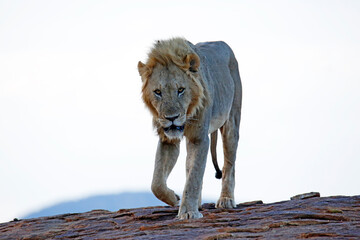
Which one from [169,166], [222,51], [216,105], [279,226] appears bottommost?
[279,226]

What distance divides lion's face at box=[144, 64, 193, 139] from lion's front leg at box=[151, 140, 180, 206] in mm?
384

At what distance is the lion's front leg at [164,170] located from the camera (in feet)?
23.7

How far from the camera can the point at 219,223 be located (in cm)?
647

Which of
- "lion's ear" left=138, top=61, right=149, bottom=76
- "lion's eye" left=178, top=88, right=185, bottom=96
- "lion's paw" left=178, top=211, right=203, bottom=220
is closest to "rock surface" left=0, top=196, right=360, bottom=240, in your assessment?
"lion's paw" left=178, top=211, right=203, bottom=220

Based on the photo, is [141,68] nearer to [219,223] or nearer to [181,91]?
[181,91]

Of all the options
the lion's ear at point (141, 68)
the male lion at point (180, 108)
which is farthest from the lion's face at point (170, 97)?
the lion's ear at point (141, 68)

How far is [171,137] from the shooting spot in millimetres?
6883

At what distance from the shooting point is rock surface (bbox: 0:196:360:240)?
580 centimetres

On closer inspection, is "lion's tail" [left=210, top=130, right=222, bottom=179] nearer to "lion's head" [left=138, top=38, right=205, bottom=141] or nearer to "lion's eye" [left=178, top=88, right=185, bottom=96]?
"lion's head" [left=138, top=38, right=205, bottom=141]

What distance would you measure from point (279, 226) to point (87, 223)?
2.62 m

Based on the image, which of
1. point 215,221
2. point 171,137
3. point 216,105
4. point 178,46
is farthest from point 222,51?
point 215,221

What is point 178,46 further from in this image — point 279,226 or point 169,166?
point 279,226

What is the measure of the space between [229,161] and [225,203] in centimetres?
67

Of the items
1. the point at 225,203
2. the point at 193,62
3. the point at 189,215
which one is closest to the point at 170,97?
the point at 193,62
